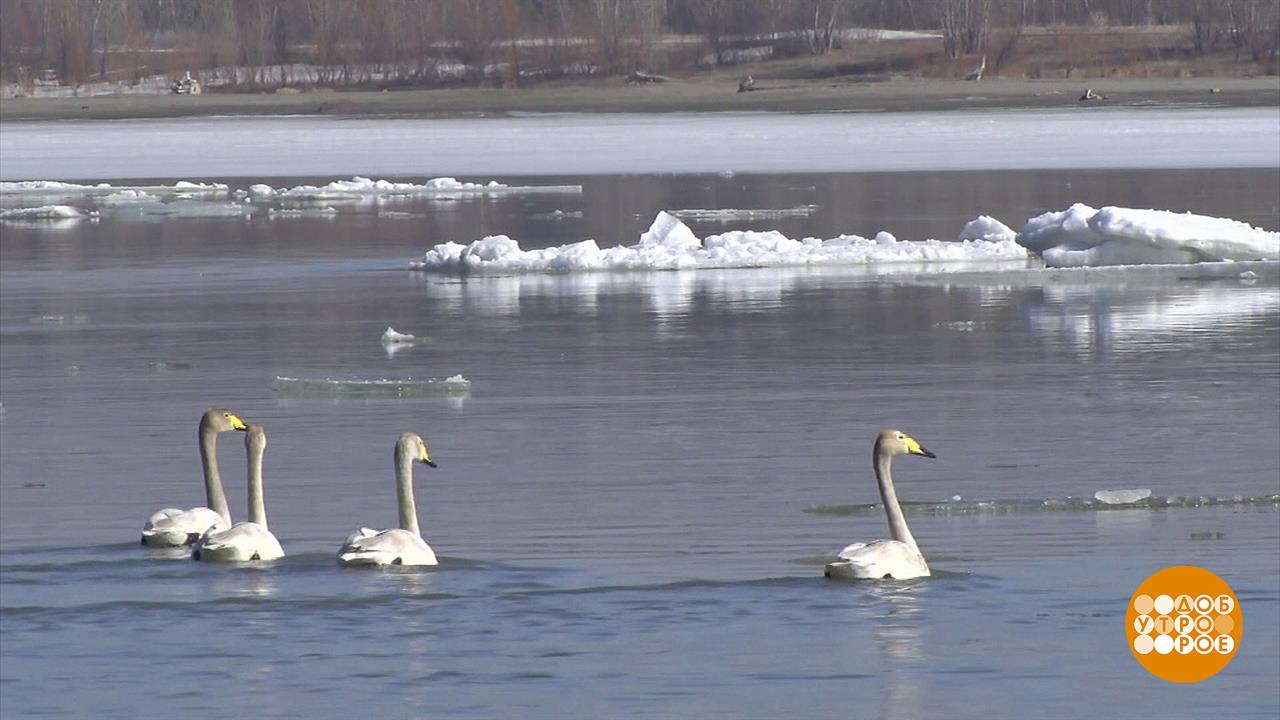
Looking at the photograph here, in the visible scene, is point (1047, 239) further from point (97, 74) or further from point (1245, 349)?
point (97, 74)

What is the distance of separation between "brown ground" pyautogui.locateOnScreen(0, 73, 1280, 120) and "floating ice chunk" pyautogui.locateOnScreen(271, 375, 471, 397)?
3842cm

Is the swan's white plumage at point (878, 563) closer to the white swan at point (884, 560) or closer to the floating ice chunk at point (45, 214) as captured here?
the white swan at point (884, 560)

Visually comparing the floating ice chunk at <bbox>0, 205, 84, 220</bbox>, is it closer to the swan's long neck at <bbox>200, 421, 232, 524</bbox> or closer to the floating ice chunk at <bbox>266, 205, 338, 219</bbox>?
the floating ice chunk at <bbox>266, 205, 338, 219</bbox>

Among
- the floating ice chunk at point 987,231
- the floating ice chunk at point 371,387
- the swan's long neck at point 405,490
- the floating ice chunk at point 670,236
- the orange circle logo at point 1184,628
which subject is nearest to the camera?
the orange circle logo at point 1184,628

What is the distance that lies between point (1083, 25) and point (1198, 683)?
66.7 m

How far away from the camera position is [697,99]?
5503 centimetres

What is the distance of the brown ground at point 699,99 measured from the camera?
52062mm

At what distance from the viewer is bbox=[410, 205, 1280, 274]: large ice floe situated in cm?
1816

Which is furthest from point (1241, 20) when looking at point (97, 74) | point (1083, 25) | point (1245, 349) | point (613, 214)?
point (1245, 349)

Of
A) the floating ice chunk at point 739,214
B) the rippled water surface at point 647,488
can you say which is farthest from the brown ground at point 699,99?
the rippled water surface at point 647,488

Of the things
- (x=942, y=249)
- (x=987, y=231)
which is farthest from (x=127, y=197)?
(x=942, y=249)

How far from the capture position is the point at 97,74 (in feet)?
221

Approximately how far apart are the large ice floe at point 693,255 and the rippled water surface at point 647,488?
0.37m

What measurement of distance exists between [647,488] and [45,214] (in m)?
19.1
